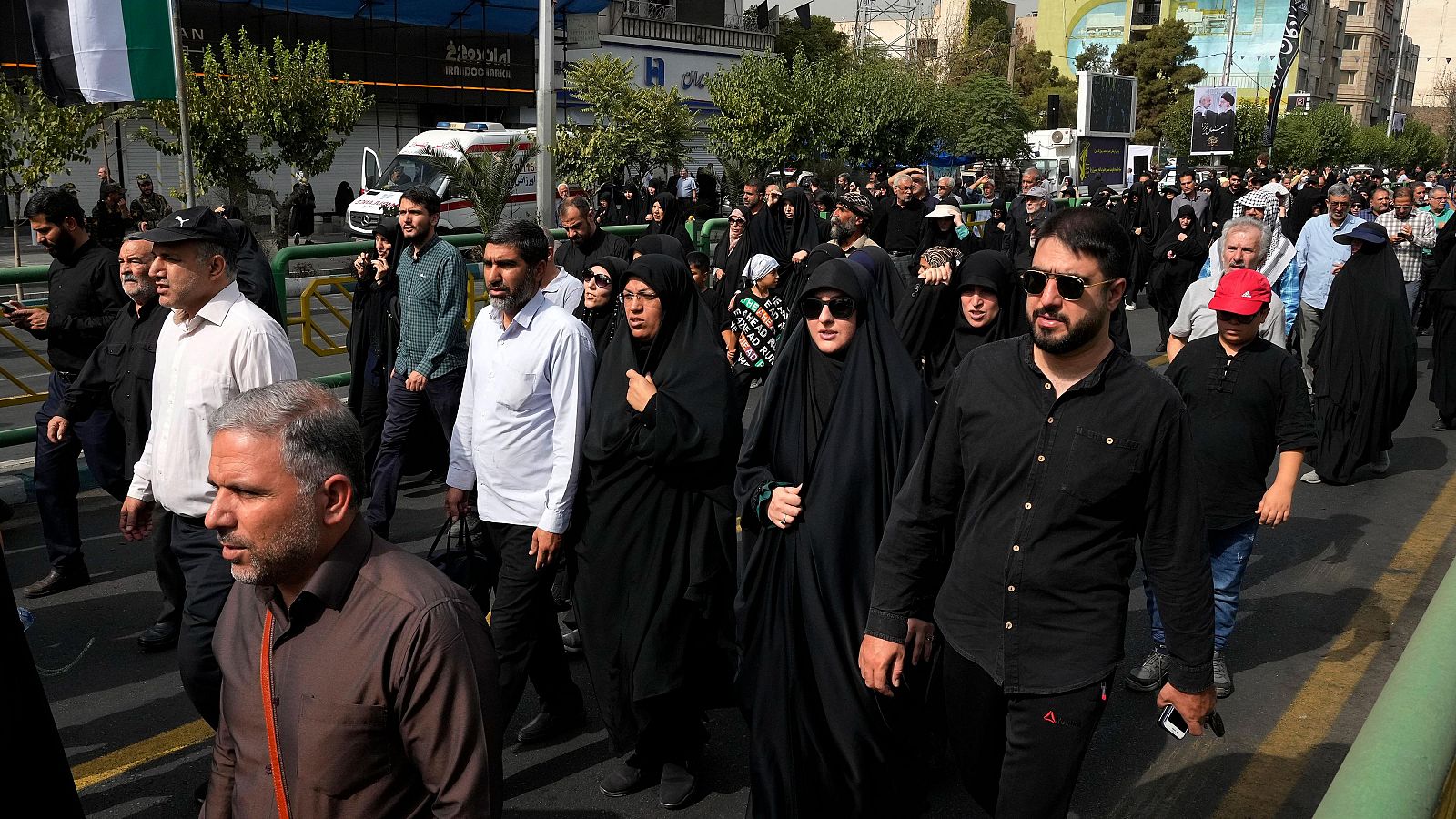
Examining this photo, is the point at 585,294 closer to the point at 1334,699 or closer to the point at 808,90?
the point at 1334,699

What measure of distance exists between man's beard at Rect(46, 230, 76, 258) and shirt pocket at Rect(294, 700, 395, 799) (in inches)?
178

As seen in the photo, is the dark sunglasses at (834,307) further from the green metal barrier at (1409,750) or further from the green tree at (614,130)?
the green tree at (614,130)

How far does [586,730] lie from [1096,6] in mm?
100442

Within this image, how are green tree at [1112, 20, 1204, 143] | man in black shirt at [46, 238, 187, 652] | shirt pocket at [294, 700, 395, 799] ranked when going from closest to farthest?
1. shirt pocket at [294, 700, 395, 799]
2. man in black shirt at [46, 238, 187, 652]
3. green tree at [1112, 20, 1204, 143]

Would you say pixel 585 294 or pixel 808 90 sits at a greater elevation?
pixel 808 90

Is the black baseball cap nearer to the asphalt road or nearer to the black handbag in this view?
the black handbag

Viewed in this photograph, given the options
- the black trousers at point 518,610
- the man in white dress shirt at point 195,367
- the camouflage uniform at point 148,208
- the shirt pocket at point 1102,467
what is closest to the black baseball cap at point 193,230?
the man in white dress shirt at point 195,367

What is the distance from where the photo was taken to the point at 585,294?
16.5 ft

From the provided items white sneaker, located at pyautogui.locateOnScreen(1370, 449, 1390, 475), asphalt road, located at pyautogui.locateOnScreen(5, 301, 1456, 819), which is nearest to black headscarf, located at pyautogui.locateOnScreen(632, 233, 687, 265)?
asphalt road, located at pyautogui.locateOnScreen(5, 301, 1456, 819)

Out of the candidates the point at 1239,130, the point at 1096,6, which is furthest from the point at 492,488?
the point at 1096,6

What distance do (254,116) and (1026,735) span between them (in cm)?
1986

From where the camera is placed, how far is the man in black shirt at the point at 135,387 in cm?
446

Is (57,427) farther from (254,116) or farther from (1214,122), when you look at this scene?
(1214,122)

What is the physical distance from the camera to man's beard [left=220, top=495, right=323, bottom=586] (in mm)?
2043
